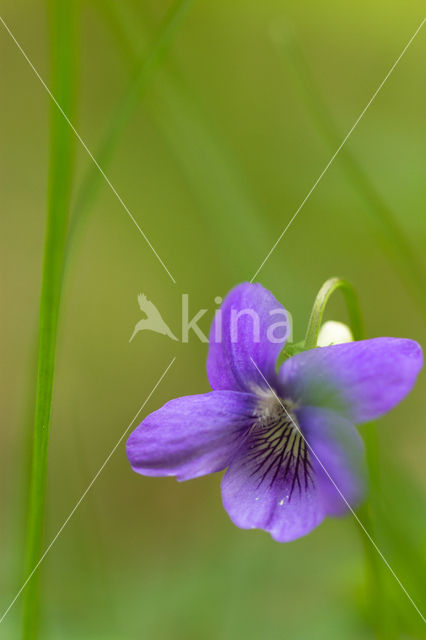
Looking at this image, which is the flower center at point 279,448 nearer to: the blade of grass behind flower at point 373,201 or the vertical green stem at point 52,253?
the vertical green stem at point 52,253

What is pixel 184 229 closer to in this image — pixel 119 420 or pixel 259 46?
pixel 119 420

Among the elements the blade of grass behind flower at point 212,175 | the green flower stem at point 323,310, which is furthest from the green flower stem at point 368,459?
the blade of grass behind flower at point 212,175

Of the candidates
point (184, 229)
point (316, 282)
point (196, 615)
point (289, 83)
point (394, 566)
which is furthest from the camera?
point (289, 83)

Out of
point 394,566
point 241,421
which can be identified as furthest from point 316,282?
point 241,421

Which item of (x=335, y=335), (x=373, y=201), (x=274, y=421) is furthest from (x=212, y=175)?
(x=274, y=421)

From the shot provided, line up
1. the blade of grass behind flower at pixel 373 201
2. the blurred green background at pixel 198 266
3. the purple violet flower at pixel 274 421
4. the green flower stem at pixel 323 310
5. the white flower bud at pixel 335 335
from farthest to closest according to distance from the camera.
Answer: the blurred green background at pixel 198 266
the blade of grass behind flower at pixel 373 201
the white flower bud at pixel 335 335
the green flower stem at pixel 323 310
the purple violet flower at pixel 274 421

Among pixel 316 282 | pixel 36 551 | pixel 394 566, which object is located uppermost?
pixel 316 282

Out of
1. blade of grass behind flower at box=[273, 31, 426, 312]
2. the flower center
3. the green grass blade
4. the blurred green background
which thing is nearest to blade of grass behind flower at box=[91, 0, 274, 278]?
the blurred green background

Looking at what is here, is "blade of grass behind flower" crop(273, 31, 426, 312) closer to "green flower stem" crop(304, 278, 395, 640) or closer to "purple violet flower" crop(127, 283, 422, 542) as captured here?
"green flower stem" crop(304, 278, 395, 640)
